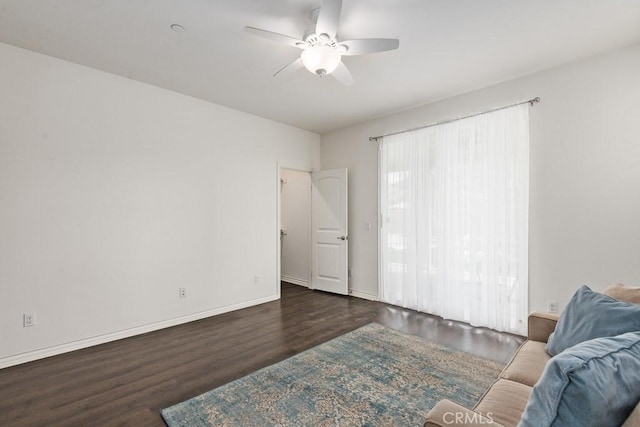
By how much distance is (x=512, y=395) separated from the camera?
1.38 m

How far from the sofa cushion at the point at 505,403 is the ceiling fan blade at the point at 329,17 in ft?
7.59

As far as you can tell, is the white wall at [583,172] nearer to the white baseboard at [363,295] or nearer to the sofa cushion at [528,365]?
the sofa cushion at [528,365]

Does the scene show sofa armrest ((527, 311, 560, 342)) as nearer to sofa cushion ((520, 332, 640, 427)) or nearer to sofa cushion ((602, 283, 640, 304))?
sofa cushion ((602, 283, 640, 304))

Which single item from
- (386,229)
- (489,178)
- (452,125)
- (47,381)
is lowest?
(47,381)

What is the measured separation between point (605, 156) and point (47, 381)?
5216 millimetres

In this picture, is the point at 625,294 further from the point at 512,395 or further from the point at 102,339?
the point at 102,339

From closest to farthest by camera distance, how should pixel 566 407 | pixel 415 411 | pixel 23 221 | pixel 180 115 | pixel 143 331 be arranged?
pixel 566 407 < pixel 415 411 < pixel 23 221 < pixel 143 331 < pixel 180 115

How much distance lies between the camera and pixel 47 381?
2.41 meters

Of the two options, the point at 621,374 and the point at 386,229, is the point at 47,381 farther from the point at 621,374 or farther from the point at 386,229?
the point at 386,229

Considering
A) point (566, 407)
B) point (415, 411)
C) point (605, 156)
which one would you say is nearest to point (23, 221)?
point (415, 411)

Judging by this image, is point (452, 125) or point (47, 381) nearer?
point (47, 381)

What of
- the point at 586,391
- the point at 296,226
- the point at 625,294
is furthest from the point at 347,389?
the point at 296,226

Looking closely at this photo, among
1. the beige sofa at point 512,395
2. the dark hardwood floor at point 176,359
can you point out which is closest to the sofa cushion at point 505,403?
the beige sofa at point 512,395

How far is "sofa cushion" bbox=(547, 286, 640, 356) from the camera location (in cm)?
143
